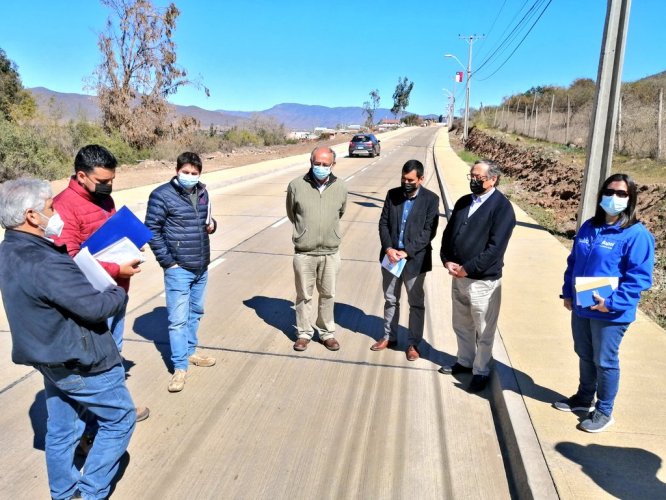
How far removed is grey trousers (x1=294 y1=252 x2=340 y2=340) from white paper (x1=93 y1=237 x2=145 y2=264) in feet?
6.98

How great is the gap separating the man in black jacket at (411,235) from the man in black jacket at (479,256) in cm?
→ 37

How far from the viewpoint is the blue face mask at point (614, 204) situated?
3.33 metres

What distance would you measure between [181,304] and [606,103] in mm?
7247

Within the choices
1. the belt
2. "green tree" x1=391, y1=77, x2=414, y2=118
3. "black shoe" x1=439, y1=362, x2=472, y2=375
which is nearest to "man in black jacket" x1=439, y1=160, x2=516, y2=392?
"black shoe" x1=439, y1=362, x2=472, y2=375

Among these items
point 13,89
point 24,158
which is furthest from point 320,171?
point 13,89

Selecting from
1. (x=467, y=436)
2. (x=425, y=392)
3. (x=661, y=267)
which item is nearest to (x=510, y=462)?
(x=467, y=436)

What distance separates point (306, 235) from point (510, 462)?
8.22 ft

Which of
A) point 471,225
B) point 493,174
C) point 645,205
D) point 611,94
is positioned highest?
point 611,94

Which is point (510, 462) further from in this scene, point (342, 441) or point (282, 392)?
point (282, 392)

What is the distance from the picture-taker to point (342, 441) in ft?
12.0

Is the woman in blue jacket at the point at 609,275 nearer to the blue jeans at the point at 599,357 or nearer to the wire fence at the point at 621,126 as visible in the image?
the blue jeans at the point at 599,357

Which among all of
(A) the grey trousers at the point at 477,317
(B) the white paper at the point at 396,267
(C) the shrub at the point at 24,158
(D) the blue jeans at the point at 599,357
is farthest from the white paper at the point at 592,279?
(C) the shrub at the point at 24,158

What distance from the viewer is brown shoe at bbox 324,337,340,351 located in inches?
202

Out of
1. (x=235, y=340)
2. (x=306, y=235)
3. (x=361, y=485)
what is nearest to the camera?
(x=361, y=485)
